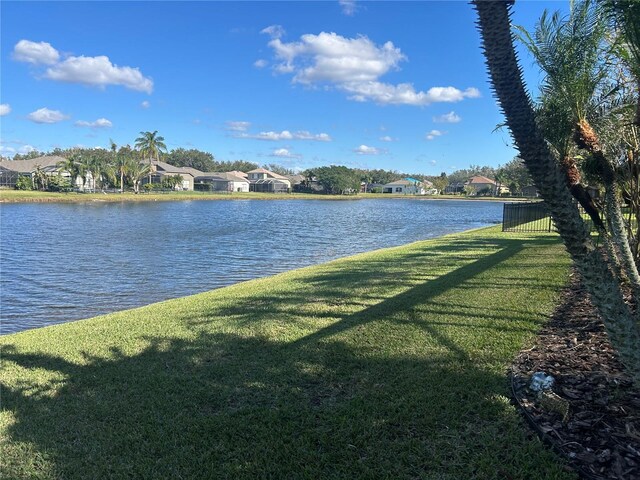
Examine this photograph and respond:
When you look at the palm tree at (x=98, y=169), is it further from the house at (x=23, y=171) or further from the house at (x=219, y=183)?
the house at (x=219, y=183)

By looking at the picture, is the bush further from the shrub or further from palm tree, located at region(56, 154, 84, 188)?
palm tree, located at region(56, 154, 84, 188)

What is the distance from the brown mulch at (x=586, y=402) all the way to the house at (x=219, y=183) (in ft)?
360

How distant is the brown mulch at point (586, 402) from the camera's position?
307 cm

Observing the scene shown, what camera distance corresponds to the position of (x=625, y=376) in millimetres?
4078

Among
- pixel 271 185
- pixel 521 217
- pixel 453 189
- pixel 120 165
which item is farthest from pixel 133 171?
pixel 453 189

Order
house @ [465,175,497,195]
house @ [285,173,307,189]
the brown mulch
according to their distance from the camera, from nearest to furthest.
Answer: the brown mulch → house @ [285,173,307,189] → house @ [465,175,497,195]

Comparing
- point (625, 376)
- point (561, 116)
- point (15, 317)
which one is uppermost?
point (561, 116)

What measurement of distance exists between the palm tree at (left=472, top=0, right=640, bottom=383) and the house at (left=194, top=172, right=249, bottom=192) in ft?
363

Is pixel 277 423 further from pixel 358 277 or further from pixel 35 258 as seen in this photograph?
pixel 35 258

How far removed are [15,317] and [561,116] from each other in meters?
11.7

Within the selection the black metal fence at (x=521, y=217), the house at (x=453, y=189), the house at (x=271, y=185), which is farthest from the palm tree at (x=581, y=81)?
the house at (x=453, y=189)

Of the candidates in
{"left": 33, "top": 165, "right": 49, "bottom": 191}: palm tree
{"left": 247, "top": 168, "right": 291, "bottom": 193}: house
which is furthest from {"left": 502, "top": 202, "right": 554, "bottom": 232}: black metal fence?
{"left": 247, "top": 168, "right": 291, "bottom": 193}: house

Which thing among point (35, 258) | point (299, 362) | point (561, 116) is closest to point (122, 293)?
point (35, 258)

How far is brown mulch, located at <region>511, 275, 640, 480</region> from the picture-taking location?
307 centimetres
